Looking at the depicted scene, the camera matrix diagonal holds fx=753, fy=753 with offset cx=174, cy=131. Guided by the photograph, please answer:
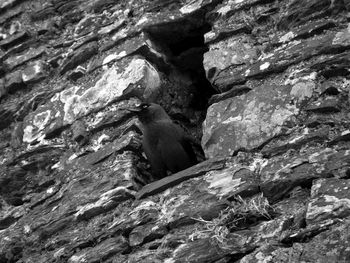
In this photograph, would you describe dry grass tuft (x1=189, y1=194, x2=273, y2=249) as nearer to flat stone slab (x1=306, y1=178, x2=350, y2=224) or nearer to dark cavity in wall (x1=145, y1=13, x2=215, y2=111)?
flat stone slab (x1=306, y1=178, x2=350, y2=224)

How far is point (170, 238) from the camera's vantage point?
5.60 metres

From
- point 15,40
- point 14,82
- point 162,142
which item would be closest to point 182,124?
point 162,142

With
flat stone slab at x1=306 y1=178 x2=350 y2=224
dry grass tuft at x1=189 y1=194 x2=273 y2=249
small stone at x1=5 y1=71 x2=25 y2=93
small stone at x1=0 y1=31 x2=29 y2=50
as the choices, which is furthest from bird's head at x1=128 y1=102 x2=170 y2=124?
flat stone slab at x1=306 y1=178 x2=350 y2=224


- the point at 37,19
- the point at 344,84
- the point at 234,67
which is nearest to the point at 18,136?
the point at 37,19

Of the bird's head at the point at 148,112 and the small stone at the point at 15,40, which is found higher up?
the small stone at the point at 15,40

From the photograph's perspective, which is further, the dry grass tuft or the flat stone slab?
the dry grass tuft

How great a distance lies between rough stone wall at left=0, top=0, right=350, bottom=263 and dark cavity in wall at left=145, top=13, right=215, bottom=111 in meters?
0.01

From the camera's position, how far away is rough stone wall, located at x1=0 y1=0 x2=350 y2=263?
5316 mm

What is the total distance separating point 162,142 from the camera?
752cm

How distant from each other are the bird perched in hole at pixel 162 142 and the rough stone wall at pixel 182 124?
13cm

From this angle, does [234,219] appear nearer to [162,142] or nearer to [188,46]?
[162,142]

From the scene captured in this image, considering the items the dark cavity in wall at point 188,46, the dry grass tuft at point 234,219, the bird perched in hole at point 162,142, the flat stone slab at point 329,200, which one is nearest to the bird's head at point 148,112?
the bird perched in hole at point 162,142

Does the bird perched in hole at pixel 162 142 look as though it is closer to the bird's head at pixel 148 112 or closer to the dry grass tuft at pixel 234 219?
the bird's head at pixel 148 112

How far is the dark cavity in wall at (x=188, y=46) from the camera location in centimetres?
776
